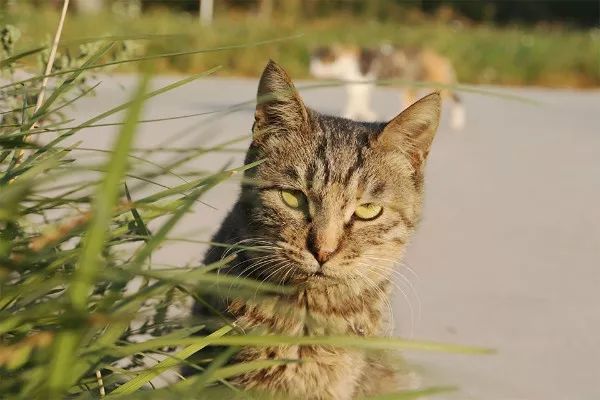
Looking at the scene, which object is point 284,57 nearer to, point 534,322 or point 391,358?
point 534,322

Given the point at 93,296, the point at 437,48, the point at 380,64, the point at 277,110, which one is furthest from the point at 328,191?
the point at 437,48

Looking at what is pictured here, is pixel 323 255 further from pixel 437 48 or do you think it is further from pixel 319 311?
pixel 437 48

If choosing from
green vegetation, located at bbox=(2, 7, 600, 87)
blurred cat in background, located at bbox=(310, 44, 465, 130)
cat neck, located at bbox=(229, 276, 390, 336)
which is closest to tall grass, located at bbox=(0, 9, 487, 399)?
cat neck, located at bbox=(229, 276, 390, 336)

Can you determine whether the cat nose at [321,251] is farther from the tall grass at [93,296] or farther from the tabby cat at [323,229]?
the tall grass at [93,296]

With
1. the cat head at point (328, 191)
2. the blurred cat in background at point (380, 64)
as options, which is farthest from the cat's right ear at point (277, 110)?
the blurred cat in background at point (380, 64)

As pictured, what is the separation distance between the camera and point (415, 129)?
5.93 feet

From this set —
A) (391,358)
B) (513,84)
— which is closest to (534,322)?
(391,358)

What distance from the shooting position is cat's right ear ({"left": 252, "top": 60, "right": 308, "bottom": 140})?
5.32 ft

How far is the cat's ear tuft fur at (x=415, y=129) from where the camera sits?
1.75 meters

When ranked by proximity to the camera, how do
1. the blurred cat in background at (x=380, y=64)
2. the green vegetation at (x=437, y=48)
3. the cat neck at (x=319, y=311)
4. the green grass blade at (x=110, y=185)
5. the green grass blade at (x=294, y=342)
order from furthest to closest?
the green vegetation at (x=437, y=48)
the blurred cat in background at (x=380, y=64)
the cat neck at (x=319, y=311)
the green grass blade at (x=294, y=342)
the green grass blade at (x=110, y=185)

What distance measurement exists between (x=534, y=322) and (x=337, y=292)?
3.30 feet

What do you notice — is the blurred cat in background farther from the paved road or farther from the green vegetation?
the green vegetation

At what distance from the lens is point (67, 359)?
0.68 meters

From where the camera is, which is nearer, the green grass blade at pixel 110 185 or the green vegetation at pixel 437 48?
the green grass blade at pixel 110 185
